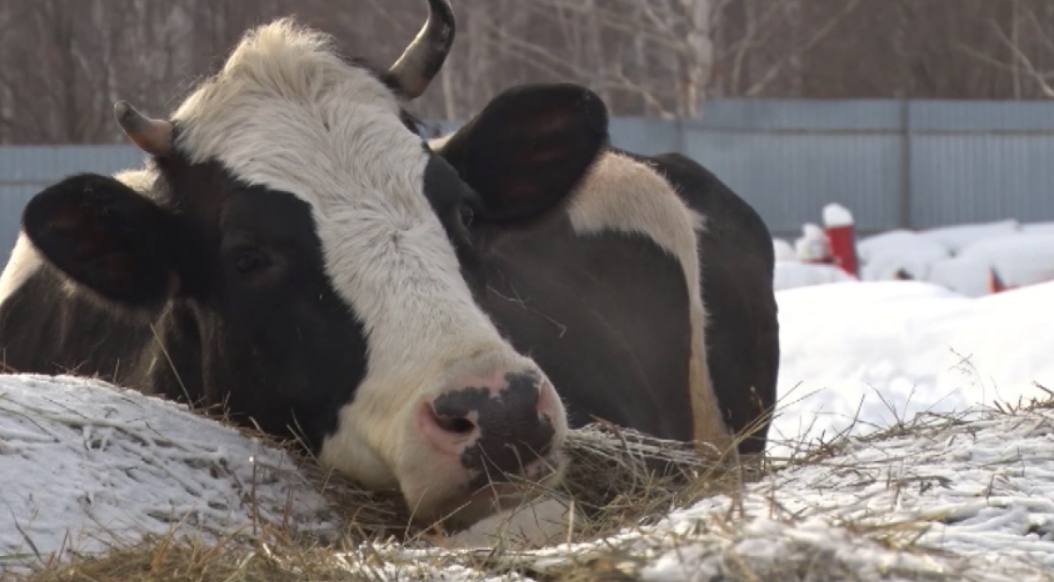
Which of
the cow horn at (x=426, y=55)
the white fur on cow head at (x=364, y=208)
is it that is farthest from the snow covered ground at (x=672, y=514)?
the cow horn at (x=426, y=55)

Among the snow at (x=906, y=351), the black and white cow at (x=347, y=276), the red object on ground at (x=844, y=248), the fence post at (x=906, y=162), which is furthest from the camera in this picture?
the fence post at (x=906, y=162)

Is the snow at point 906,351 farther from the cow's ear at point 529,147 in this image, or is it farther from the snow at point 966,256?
the snow at point 966,256

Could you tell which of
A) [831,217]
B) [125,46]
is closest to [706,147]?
[831,217]

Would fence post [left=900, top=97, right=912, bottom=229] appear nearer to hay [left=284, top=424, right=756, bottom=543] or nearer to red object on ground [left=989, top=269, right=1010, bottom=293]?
red object on ground [left=989, top=269, right=1010, bottom=293]

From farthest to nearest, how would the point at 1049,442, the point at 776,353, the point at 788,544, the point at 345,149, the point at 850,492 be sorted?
1. the point at 776,353
2. the point at 345,149
3. the point at 1049,442
4. the point at 850,492
5. the point at 788,544

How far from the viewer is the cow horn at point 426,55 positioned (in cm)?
529

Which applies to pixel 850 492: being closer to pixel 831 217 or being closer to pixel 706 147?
pixel 831 217

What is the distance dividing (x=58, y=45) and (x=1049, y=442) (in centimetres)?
2440

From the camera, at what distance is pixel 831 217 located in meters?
20.9

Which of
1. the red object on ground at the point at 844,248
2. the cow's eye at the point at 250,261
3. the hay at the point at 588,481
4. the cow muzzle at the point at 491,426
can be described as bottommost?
the red object on ground at the point at 844,248

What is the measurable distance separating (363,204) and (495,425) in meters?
0.85

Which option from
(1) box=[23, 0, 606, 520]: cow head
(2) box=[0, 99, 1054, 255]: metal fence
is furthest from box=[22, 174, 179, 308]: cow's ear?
(2) box=[0, 99, 1054, 255]: metal fence

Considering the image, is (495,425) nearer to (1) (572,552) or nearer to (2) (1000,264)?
(1) (572,552)

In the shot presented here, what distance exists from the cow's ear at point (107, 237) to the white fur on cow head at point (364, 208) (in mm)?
204
